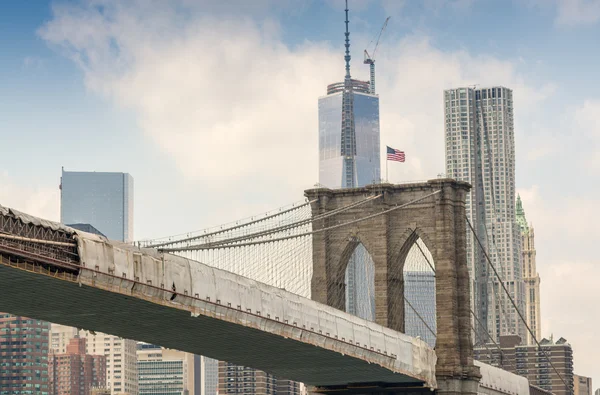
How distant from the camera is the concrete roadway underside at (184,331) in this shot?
7394 centimetres

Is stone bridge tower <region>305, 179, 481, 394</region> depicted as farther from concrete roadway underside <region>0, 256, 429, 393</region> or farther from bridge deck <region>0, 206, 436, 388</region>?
concrete roadway underside <region>0, 256, 429, 393</region>

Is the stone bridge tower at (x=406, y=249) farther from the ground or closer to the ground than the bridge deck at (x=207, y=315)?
farther from the ground

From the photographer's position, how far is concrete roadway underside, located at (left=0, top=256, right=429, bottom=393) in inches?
2911

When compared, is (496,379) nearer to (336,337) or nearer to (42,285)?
(336,337)

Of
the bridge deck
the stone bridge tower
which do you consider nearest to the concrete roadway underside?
the bridge deck

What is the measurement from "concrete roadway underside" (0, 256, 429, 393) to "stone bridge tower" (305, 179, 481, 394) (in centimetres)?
436

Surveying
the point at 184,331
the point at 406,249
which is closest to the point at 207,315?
the point at 184,331

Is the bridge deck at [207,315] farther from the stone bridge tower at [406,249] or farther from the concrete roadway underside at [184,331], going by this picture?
the stone bridge tower at [406,249]

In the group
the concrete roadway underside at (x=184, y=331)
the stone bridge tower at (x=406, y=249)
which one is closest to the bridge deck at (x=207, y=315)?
the concrete roadway underside at (x=184, y=331)

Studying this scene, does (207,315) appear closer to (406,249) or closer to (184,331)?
(184,331)

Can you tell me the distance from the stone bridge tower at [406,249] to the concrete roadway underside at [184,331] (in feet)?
14.3

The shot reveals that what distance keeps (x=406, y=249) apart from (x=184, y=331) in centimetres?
3106

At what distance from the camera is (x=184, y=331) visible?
87.9 meters

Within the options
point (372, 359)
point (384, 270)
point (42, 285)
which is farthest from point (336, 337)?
point (42, 285)
